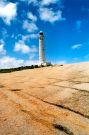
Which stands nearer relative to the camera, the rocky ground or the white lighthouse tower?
the rocky ground

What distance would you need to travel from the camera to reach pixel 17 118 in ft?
41.4

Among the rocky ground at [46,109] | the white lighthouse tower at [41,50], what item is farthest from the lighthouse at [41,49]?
the rocky ground at [46,109]

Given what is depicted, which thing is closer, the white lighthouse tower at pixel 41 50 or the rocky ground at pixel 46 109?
the rocky ground at pixel 46 109

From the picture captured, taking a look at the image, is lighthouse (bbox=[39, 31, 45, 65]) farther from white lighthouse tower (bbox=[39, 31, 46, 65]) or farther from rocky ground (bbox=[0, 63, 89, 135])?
rocky ground (bbox=[0, 63, 89, 135])

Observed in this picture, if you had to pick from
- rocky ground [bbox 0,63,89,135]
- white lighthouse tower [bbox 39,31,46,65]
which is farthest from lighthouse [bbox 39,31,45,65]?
rocky ground [bbox 0,63,89,135]

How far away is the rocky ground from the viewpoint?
11.5 metres

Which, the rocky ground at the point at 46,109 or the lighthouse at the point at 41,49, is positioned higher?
the lighthouse at the point at 41,49

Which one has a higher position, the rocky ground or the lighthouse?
the lighthouse

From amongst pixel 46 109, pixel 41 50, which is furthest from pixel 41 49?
pixel 46 109

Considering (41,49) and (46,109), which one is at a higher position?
(41,49)

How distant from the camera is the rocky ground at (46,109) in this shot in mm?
11547

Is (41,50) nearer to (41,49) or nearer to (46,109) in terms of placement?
(41,49)

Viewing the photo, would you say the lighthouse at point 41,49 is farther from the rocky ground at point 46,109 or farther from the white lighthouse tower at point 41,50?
the rocky ground at point 46,109

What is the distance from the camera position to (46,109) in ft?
46.2
